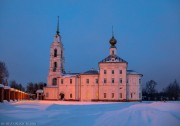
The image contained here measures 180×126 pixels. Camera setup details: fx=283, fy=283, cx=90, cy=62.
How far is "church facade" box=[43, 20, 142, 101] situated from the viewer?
174 feet

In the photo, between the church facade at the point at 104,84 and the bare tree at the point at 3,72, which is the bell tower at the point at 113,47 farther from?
the bare tree at the point at 3,72

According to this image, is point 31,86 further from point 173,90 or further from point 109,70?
point 109,70

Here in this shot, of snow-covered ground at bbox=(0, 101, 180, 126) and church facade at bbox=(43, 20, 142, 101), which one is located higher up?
church facade at bbox=(43, 20, 142, 101)

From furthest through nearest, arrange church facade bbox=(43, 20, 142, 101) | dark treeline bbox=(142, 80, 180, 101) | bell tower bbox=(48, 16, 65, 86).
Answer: dark treeline bbox=(142, 80, 180, 101) < bell tower bbox=(48, 16, 65, 86) < church facade bbox=(43, 20, 142, 101)

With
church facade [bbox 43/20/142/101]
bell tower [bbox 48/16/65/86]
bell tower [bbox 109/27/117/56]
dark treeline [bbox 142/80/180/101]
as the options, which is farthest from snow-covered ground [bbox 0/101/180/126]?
dark treeline [bbox 142/80/180/101]

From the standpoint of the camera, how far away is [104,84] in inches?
2108

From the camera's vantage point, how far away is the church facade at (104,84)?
5316cm

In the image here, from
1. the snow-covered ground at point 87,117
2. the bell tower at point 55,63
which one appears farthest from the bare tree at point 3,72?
the snow-covered ground at point 87,117

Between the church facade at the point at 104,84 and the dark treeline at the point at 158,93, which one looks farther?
the dark treeline at the point at 158,93

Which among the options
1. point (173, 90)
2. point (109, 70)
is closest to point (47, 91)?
point (109, 70)

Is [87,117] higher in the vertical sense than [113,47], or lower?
lower

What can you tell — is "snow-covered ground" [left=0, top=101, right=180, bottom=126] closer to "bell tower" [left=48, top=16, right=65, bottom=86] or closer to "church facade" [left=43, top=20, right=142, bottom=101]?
"church facade" [left=43, top=20, right=142, bottom=101]

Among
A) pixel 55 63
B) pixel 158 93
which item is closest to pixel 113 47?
pixel 55 63

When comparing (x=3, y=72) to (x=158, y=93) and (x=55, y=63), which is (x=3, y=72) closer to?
(x=55, y=63)
